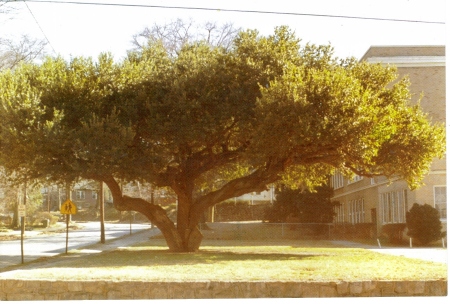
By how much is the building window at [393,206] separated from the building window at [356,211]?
250 inches

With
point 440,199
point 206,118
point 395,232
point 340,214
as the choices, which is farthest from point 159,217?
point 340,214

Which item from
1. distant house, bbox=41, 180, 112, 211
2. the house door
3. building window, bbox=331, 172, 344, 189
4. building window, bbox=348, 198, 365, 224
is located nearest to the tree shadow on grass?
distant house, bbox=41, 180, 112, 211

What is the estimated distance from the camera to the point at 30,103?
24359 mm

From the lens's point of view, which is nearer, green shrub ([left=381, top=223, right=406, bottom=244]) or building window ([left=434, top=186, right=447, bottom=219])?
building window ([left=434, top=186, right=447, bottom=219])

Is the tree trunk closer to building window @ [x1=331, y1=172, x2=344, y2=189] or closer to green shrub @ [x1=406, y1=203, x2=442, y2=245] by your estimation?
green shrub @ [x1=406, y1=203, x2=442, y2=245]

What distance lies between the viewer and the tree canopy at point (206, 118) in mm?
23484

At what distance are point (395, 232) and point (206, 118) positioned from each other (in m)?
16.9

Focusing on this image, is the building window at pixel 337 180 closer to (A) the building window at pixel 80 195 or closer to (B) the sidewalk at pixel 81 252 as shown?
(B) the sidewalk at pixel 81 252

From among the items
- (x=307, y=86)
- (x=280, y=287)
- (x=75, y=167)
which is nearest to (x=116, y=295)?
(x=280, y=287)

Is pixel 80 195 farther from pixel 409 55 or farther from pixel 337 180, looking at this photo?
pixel 337 180

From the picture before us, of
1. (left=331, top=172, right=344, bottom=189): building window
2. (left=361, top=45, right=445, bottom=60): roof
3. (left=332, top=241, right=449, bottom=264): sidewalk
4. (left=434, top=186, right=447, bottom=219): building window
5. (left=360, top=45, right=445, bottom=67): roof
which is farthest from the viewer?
(left=331, top=172, right=344, bottom=189): building window

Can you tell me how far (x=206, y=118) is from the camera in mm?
26078

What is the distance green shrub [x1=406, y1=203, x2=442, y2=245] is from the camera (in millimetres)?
34000

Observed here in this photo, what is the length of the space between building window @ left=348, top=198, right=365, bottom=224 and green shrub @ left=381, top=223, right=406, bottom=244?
1100 cm
